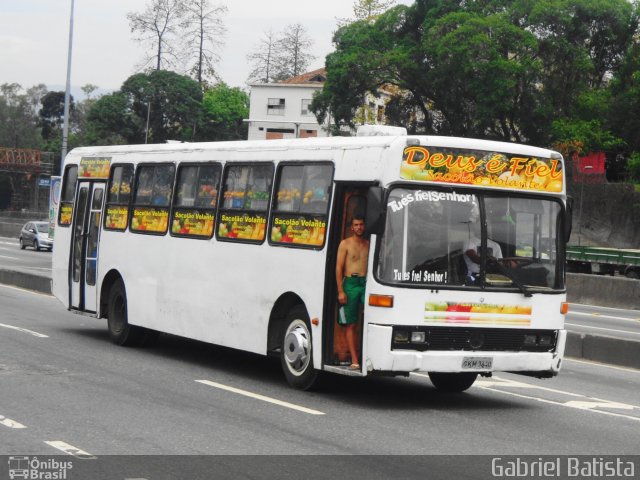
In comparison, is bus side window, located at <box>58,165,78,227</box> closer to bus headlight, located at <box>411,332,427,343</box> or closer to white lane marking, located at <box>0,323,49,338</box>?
white lane marking, located at <box>0,323,49,338</box>

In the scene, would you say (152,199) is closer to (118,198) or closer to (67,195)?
(118,198)

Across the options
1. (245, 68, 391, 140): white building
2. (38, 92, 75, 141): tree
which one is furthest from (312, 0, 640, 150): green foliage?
(38, 92, 75, 141): tree

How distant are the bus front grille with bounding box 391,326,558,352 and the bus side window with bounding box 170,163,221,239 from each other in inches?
155

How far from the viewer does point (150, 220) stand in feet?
52.7

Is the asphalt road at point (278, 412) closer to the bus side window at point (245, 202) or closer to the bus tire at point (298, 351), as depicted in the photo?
the bus tire at point (298, 351)

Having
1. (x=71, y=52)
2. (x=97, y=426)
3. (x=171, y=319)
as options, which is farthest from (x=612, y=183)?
(x=97, y=426)

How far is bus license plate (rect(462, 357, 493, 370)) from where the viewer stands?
455 inches

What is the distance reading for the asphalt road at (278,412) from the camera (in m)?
9.02

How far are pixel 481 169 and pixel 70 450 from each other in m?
5.19

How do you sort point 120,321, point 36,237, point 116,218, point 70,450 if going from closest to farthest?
point 70,450 < point 120,321 < point 116,218 < point 36,237

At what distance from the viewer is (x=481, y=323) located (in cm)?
1170

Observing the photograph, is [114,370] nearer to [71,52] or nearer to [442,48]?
[71,52]

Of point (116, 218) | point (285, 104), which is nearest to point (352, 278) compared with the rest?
point (116, 218)
